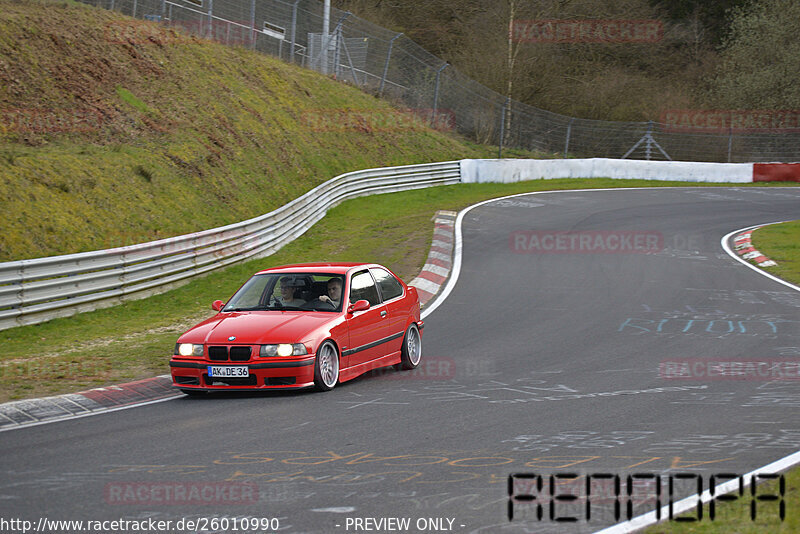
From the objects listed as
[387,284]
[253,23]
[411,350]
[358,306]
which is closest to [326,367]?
[358,306]

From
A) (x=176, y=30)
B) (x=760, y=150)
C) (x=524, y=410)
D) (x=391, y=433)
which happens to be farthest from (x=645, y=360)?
(x=760, y=150)

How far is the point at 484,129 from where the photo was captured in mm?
44062

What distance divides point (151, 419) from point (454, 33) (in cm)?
5022

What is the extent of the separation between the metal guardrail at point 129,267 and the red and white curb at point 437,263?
13.2 ft

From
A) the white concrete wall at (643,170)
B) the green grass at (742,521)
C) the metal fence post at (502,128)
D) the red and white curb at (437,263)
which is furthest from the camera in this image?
the metal fence post at (502,128)

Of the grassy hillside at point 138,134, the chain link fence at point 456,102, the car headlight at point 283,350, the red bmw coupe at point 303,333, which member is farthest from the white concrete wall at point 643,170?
the car headlight at point 283,350

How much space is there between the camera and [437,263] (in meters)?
19.7

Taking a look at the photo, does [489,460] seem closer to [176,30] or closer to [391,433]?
[391,433]

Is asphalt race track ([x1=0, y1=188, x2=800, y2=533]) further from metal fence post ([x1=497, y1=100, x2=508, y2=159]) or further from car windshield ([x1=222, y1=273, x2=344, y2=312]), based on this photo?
metal fence post ([x1=497, y1=100, x2=508, y2=159])

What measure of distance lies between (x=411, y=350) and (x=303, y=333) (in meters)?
2.28

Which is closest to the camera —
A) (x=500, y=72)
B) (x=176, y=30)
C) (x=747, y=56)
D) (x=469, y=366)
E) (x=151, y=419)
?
(x=151, y=419)

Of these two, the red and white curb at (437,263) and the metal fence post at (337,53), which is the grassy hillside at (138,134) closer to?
the metal fence post at (337,53)

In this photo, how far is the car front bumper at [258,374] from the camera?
9.48 metres

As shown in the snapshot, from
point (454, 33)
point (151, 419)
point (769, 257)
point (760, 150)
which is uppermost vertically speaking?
point (454, 33)
